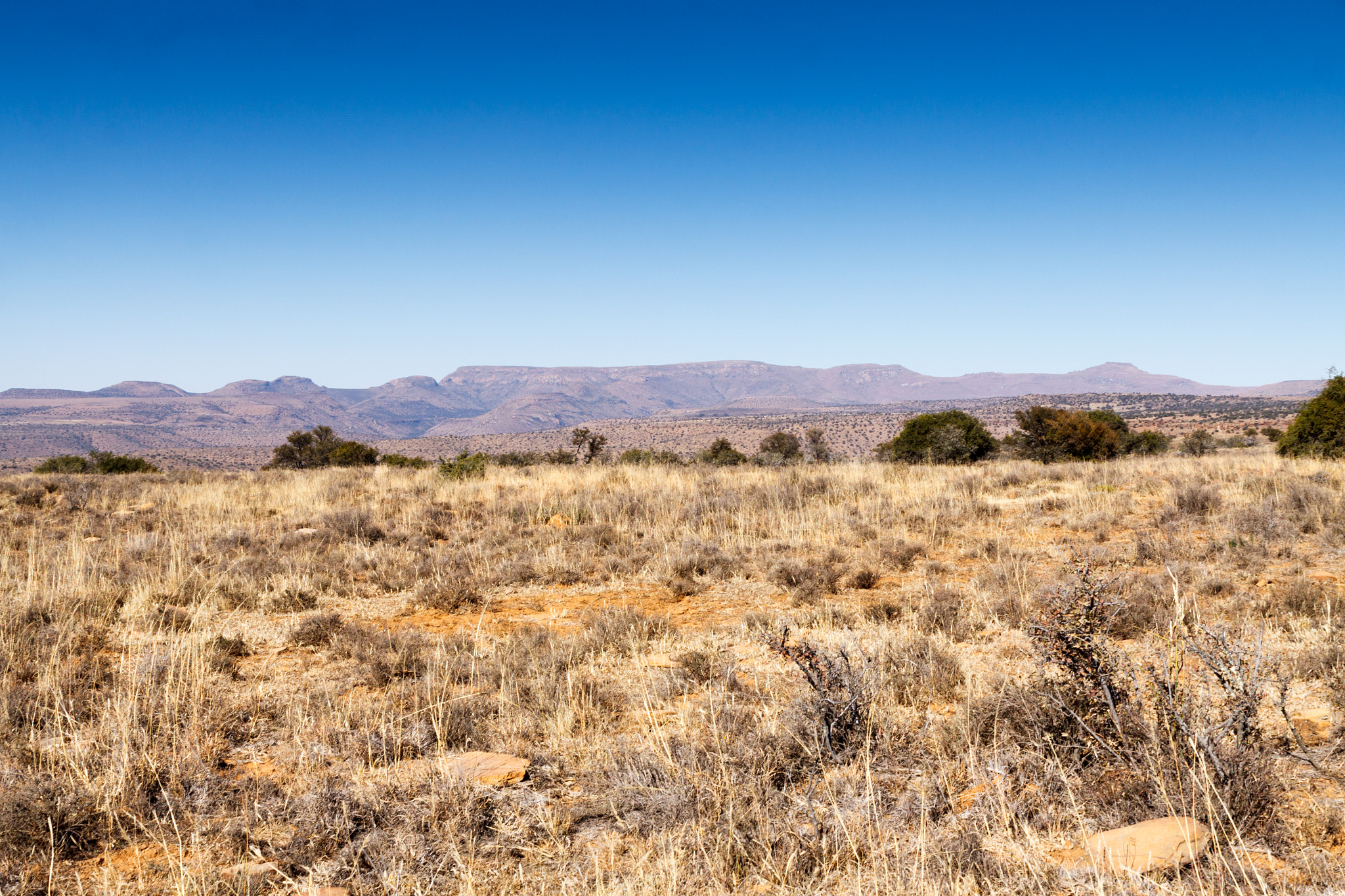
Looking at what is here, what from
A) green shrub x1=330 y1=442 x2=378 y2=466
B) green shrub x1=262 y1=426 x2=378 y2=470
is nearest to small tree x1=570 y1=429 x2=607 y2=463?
green shrub x1=330 y1=442 x2=378 y2=466

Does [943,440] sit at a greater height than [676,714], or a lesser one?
greater

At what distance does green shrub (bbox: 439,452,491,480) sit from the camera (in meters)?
17.0

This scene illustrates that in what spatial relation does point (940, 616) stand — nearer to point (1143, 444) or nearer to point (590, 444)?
point (590, 444)


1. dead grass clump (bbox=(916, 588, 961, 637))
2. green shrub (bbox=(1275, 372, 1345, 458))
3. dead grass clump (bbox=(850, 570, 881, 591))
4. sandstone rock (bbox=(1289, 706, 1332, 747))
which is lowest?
dead grass clump (bbox=(850, 570, 881, 591))

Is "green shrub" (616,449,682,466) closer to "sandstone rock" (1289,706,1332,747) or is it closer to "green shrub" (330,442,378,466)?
"green shrub" (330,442,378,466)

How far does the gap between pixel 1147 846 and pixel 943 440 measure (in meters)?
20.8

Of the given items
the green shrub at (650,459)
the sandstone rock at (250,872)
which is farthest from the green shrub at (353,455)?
the sandstone rock at (250,872)

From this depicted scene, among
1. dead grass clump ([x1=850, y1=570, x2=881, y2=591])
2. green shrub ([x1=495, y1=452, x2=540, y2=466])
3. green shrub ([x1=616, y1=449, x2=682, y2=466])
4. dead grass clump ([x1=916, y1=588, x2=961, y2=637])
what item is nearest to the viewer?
dead grass clump ([x1=916, y1=588, x2=961, y2=637])

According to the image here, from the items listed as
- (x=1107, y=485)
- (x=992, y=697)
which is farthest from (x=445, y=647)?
(x=1107, y=485)

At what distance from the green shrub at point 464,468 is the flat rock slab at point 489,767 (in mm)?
13375

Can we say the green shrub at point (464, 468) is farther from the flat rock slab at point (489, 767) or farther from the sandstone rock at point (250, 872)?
the sandstone rock at point (250, 872)

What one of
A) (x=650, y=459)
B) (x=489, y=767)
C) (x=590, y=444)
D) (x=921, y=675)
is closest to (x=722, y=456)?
(x=590, y=444)

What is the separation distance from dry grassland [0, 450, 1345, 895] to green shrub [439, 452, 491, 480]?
7774mm

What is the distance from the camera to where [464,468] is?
1770 cm
